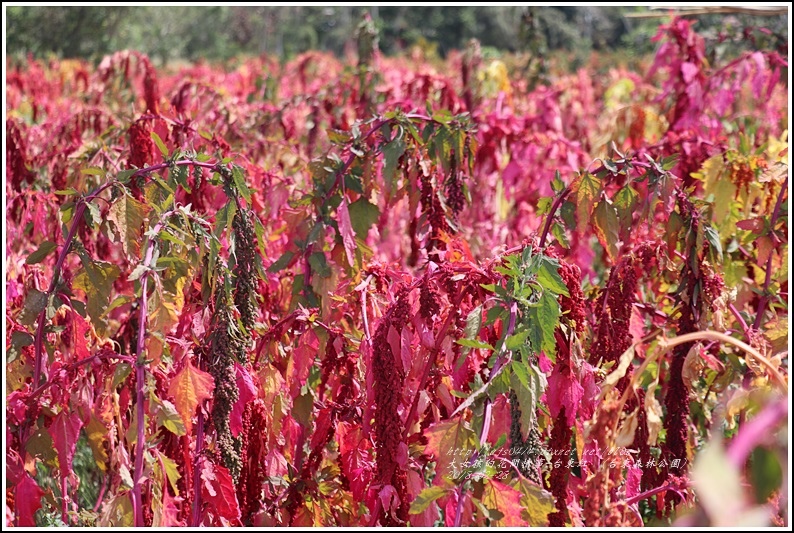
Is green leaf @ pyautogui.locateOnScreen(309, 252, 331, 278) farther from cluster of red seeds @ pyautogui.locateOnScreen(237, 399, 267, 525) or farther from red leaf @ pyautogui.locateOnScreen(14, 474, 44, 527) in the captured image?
red leaf @ pyautogui.locateOnScreen(14, 474, 44, 527)

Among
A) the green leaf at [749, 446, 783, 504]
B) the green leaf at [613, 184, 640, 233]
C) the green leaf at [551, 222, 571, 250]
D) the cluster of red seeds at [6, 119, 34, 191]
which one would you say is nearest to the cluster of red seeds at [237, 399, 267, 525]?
the green leaf at [551, 222, 571, 250]

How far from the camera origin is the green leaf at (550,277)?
109cm

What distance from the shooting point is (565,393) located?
121 cm

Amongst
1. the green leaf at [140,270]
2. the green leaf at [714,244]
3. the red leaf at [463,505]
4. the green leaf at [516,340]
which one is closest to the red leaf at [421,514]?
the red leaf at [463,505]

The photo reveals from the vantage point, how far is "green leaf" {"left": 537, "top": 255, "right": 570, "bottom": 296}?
3.59ft

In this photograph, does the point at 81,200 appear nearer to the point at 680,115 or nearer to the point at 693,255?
the point at 693,255

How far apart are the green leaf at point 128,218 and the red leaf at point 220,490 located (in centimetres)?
33

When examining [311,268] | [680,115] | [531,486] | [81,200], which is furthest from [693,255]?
[680,115]

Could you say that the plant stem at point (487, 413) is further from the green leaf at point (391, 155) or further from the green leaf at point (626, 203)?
the green leaf at point (391, 155)

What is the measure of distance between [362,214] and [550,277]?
605 mm

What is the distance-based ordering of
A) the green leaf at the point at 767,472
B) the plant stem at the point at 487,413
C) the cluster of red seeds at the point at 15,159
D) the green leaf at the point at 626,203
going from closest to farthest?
the green leaf at the point at 767,472 < the plant stem at the point at 487,413 < the green leaf at the point at 626,203 < the cluster of red seeds at the point at 15,159

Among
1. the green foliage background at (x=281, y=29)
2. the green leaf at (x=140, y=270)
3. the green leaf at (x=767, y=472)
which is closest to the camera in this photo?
the green leaf at (x=767, y=472)

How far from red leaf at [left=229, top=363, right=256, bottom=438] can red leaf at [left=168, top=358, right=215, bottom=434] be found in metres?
0.10

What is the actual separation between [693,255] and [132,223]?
0.85 meters
